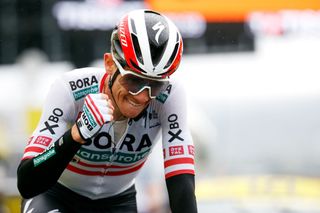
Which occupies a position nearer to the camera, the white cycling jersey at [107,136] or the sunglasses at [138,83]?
the sunglasses at [138,83]

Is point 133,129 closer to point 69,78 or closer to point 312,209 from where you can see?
point 69,78

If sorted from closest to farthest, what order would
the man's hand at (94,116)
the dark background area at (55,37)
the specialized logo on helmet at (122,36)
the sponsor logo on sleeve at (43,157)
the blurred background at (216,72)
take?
the man's hand at (94,116)
the sponsor logo on sleeve at (43,157)
the specialized logo on helmet at (122,36)
the blurred background at (216,72)
the dark background area at (55,37)

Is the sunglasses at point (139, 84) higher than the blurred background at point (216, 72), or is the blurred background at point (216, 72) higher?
the sunglasses at point (139, 84)

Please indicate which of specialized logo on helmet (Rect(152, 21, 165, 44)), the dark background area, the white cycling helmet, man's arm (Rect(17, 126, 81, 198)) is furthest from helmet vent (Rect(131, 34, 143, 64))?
the dark background area

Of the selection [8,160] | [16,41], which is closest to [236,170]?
[8,160]

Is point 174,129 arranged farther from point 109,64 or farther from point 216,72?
point 216,72

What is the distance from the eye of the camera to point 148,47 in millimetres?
4602

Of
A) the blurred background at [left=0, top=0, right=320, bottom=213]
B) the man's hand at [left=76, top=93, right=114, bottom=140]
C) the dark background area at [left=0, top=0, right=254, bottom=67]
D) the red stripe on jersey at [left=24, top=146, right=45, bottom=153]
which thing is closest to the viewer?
the man's hand at [left=76, top=93, right=114, bottom=140]

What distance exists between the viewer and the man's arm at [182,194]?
4.86 metres

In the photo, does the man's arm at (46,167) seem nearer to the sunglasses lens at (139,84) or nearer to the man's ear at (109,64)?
the sunglasses lens at (139,84)

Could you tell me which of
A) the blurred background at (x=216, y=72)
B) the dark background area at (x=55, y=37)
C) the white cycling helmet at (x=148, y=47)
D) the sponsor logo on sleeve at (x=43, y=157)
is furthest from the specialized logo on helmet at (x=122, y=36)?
the dark background area at (x=55, y=37)

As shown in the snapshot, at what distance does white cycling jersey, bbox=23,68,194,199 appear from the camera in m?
4.90

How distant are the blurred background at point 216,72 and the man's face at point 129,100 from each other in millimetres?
5385

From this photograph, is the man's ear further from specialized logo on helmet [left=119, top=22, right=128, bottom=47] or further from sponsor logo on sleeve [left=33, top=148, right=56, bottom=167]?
sponsor logo on sleeve [left=33, top=148, right=56, bottom=167]
